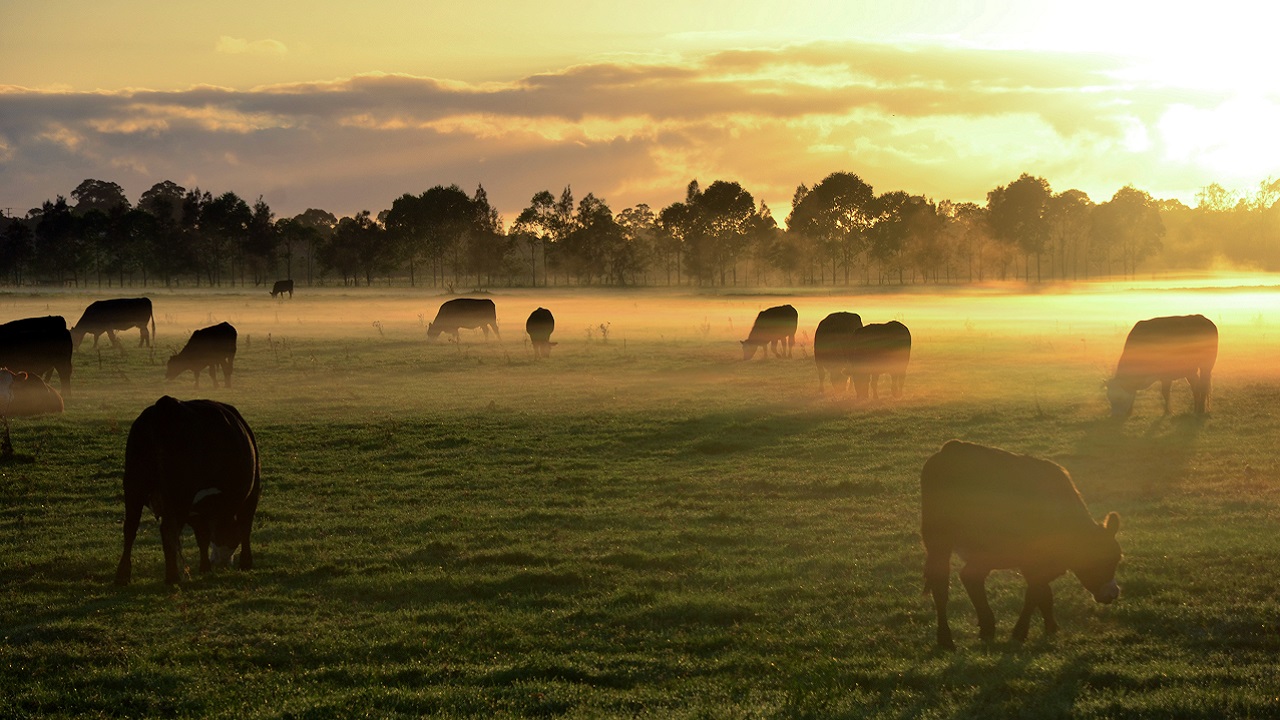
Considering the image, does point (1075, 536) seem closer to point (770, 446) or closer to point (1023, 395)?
point (770, 446)

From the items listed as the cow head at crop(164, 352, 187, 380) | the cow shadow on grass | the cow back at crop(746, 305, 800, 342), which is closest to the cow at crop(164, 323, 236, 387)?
the cow head at crop(164, 352, 187, 380)

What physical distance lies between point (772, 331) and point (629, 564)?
1019 inches

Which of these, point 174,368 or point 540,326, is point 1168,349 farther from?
point 174,368

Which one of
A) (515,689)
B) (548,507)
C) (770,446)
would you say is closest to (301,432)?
(548,507)

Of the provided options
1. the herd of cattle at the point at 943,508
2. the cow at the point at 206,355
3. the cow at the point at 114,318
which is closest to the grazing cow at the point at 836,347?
the herd of cattle at the point at 943,508

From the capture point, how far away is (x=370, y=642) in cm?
1019

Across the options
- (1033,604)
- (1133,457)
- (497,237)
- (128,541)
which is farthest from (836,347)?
(497,237)

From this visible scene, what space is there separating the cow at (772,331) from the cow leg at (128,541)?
26.7m

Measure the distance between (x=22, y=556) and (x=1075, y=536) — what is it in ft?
40.6

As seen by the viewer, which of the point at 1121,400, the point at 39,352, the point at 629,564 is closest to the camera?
the point at 629,564

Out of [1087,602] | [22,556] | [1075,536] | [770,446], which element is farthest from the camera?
[770,446]

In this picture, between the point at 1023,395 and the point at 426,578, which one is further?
the point at 1023,395

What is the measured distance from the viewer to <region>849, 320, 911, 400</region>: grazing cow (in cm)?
2669

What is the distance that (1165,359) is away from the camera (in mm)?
23078
